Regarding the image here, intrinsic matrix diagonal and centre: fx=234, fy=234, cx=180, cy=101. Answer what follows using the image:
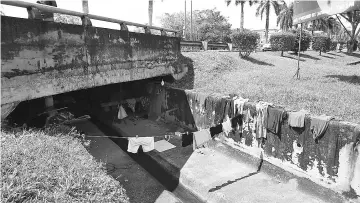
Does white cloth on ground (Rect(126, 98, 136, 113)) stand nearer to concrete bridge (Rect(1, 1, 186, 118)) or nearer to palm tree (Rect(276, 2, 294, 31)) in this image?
concrete bridge (Rect(1, 1, 186, 118))

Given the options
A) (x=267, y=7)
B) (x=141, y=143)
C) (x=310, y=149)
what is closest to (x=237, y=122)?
(x=310, y=149)

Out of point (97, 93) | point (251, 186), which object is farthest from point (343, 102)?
point (97, 93)

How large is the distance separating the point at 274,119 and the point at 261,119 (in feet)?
2.21

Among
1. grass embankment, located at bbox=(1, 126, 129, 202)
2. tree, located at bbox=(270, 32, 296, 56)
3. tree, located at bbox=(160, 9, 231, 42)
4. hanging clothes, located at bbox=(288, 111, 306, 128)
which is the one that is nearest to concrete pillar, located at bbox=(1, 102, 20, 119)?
grass embankment, located at bbox=(1, 126, 129, 202)

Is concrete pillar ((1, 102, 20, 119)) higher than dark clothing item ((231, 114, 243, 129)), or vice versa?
A: concrete pillar ((1, 102, 20, 119))

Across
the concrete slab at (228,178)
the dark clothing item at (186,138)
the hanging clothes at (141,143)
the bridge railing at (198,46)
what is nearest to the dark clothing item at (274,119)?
the concrete slab at (228,178)

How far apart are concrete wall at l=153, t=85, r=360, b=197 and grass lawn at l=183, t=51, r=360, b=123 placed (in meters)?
0.88

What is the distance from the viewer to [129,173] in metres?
9.77

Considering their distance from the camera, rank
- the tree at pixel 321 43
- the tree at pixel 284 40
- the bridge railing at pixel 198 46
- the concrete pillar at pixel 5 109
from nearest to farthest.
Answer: the concrete pillar at pixel 5 109 < the bridge railing at pixel 198 46 < the tree at pixel 284 40 < the tree at pixel 321 43

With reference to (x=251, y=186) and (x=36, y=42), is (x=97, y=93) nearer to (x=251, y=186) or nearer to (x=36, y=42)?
(x=36, y=42)

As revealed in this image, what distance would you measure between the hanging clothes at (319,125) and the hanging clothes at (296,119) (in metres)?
0.32

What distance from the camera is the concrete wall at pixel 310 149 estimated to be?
7051 mm

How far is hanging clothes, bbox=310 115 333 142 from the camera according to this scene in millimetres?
7516

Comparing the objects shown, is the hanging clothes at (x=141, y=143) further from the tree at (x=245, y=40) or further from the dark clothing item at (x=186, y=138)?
the tree at (x=245, y=40)
